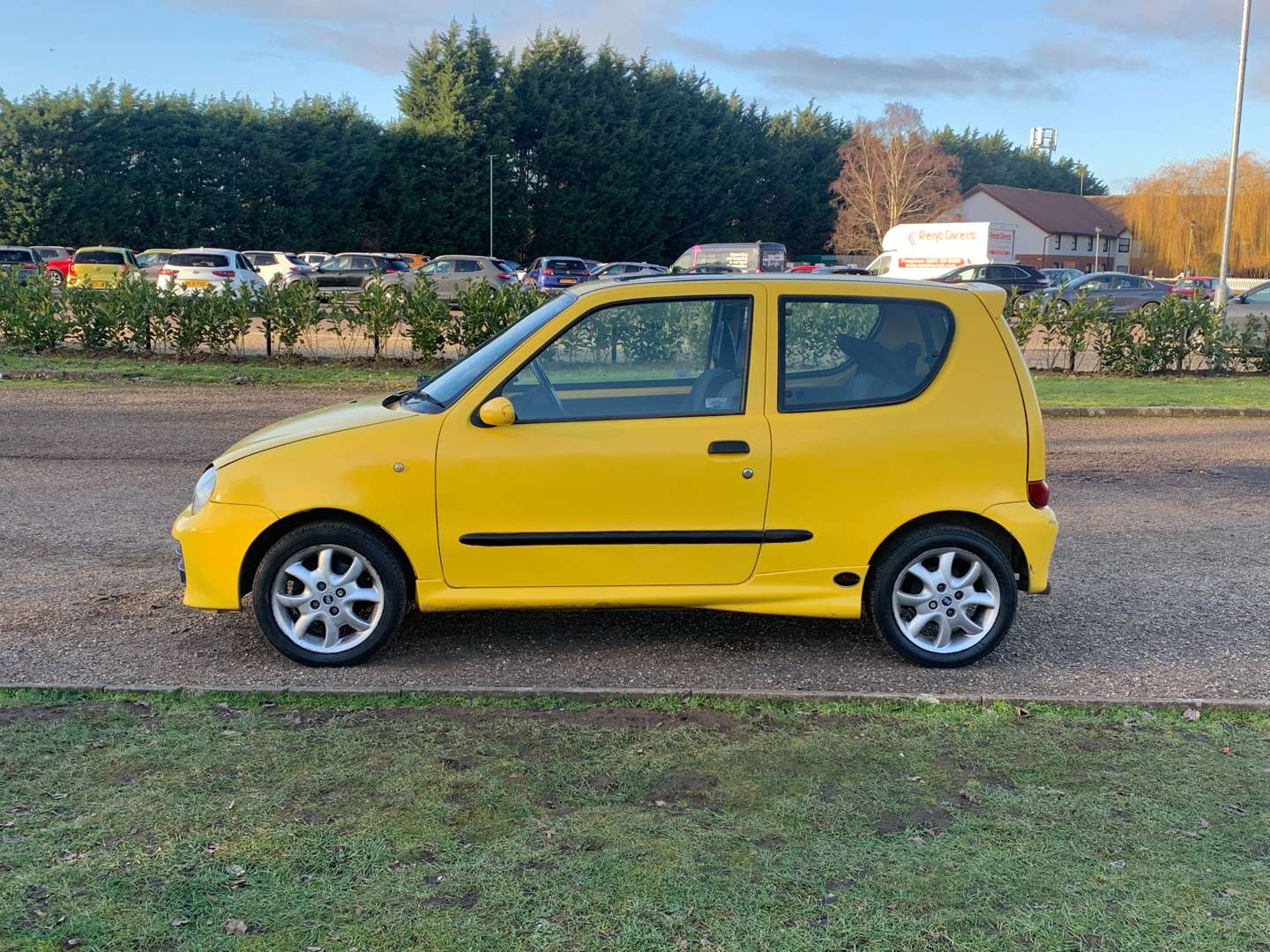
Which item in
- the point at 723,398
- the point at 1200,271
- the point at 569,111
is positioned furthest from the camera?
the point at 1200,271

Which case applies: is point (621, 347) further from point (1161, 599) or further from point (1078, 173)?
point (1078, 173)

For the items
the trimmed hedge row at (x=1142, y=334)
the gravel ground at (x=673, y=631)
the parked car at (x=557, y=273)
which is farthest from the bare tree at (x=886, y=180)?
the gravel ground at (x=673, y=631)

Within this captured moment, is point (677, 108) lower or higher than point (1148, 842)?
higher

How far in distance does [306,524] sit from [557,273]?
106 ft

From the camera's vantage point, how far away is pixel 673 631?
19.5 ft

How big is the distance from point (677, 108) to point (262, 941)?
222 ft

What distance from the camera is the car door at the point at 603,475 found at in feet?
16.8

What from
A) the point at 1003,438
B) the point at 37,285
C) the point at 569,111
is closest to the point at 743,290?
the point at 1003,438

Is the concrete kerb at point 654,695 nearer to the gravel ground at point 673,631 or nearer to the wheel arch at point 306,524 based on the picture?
the gravel ground at point 673,631

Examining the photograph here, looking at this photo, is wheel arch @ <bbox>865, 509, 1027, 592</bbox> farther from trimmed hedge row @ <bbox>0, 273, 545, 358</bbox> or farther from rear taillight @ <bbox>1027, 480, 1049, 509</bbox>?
trimmed hedge row @ <bbox>0, 273, 545, 358</bbox>

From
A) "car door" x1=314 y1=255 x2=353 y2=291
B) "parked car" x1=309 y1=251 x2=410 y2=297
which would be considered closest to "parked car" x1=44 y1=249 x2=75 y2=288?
"car door" x1=314 y1=255 x2=353 y2=291

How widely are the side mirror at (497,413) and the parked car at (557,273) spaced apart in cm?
3046

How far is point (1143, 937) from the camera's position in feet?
10.3

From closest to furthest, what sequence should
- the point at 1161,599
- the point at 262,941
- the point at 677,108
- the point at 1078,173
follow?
the point at 262,941, the point at 1161,599, the point at 677,108, the point at 1078,173
